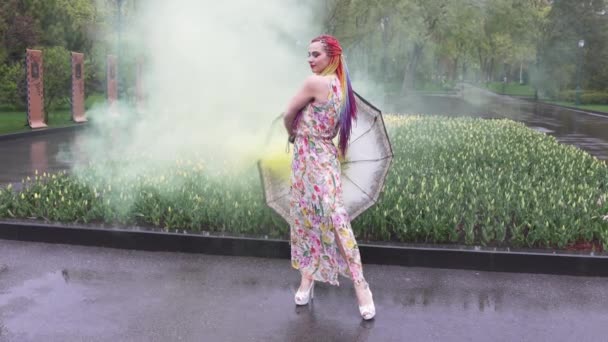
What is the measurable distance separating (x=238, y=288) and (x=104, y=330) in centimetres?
124

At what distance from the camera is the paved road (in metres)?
4.44

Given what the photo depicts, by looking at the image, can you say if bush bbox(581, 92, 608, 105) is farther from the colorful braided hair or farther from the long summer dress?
the long summer dress

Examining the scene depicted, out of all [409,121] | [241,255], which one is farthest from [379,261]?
[409,121]

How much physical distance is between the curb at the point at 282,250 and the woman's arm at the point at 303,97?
196cm

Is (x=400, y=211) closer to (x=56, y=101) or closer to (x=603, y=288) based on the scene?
(x=603, y=288)

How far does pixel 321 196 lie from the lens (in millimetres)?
4535

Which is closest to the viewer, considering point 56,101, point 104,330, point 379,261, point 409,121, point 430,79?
point 104,330

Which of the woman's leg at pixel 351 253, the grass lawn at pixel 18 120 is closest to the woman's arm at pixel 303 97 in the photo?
the woman's leg at pixel 351 253

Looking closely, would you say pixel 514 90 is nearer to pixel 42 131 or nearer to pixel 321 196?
pixel 42 131

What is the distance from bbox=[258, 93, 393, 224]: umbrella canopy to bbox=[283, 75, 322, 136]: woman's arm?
655mm

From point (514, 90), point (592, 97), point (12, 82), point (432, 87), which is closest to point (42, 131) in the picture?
point (12, 82)

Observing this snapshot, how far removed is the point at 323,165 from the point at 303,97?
48cm

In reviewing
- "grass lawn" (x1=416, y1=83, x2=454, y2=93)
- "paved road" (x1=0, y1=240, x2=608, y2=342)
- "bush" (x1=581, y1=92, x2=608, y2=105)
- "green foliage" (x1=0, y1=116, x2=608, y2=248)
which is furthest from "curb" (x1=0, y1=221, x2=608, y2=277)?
"grass lawn" (x1=416, y1=83, x2=454, y2=93)

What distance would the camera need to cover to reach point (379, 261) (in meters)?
6.05
